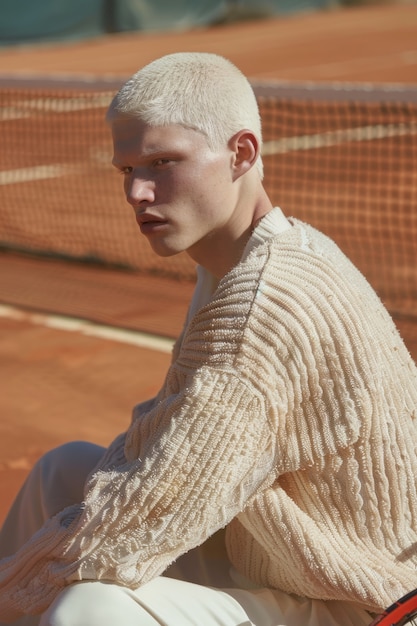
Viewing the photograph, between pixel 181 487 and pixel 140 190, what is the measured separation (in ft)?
2.01

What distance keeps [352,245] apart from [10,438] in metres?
3.98

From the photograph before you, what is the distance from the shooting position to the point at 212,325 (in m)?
2.31

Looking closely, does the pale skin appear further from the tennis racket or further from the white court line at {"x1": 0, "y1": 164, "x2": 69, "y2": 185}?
the white court line at {"x1": 0, "y1": 164, "x2": 69, "y2": 185}

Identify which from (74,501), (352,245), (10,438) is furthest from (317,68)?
(74,501)

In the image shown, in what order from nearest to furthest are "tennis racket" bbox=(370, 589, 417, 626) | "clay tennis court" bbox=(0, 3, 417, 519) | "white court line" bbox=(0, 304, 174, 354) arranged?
Result: "tennis racket" bbox=(370, 589, 417, 626)
"clay tennis court" bbox=(0, 3, 417, 519)
"white court line" bbox=(0, 304, 174, 354)

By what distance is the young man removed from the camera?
219 centimetres

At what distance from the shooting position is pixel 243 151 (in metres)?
2.36

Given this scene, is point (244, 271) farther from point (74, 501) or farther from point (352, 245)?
point (352, 245)

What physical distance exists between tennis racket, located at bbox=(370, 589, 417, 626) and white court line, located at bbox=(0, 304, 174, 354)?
13.7 ft

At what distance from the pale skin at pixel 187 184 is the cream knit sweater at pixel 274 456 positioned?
0.24ft

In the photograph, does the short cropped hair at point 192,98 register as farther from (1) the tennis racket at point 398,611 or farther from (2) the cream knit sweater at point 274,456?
(1) the tennis racket at point 398,611

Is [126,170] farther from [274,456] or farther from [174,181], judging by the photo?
[274,456]

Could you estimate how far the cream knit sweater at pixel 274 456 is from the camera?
219cm

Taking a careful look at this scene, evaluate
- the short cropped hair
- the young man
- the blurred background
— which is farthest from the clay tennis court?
the blurred background
